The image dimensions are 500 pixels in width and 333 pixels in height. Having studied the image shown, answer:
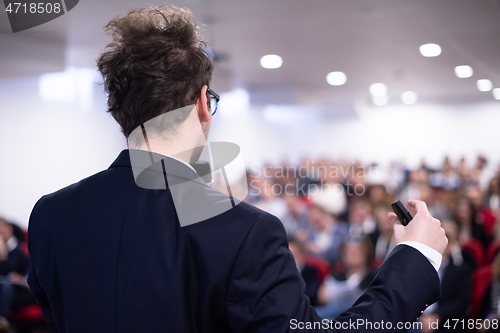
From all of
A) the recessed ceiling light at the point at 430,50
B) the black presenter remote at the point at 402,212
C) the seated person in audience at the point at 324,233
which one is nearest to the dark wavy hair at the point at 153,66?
the black presenter remote at the point at 402,212

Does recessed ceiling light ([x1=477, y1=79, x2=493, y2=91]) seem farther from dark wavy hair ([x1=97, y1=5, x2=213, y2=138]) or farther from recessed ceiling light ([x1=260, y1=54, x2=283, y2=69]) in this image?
dark wavy hair ([x1=97, y1=5, x2=213, y2=138])

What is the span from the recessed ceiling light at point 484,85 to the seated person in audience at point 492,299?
402 centimetres

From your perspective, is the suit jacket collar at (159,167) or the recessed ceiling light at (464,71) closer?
the suit jacket collar at (159,167)

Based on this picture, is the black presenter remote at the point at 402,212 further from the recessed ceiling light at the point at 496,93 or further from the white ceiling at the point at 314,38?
the recessed ceiling light at the point at 496,93

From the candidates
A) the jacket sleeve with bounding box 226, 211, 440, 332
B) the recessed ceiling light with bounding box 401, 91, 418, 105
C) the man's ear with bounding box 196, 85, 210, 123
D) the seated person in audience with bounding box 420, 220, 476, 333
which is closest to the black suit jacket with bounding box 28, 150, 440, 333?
the jacket sleeve with bounding box 226, 211, 440, 332

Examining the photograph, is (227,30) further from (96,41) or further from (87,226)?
(87,226)

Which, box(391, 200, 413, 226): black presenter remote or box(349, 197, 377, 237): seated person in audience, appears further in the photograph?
box(349, 197, 377, 237): seated person in audience

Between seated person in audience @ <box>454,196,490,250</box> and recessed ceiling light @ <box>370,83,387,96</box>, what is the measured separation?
2751 millimetres

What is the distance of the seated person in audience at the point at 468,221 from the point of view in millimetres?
3133

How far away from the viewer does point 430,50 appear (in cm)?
376

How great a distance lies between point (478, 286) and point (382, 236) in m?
0.69

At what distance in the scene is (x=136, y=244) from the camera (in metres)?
0.53

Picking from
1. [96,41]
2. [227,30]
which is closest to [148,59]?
[227,30]

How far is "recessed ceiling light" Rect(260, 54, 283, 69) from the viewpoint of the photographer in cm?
401
